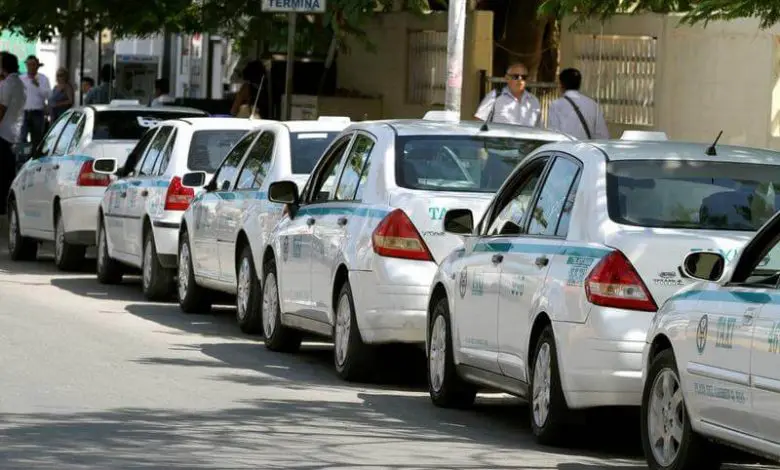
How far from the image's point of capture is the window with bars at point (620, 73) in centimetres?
2203

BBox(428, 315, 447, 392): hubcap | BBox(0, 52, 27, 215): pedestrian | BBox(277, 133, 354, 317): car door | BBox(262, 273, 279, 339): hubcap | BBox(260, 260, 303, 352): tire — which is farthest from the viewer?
BBox(0, 52, 27, 215): pedestrian

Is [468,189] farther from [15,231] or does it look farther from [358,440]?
[15,231]

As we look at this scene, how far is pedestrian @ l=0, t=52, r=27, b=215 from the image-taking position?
93.3 ft

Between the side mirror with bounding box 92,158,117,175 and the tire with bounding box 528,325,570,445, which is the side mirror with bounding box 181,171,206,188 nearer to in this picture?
the side mirror with bounding box 92,158,117,175

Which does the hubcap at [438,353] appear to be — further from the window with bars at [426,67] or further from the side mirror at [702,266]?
the window with bars at [426,67]

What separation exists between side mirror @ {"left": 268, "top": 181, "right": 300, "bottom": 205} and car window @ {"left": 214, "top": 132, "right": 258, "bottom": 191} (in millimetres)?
2414

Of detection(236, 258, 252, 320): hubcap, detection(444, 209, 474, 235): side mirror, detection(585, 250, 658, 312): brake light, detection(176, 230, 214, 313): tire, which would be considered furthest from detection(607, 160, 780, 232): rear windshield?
detection(176, 230, 214, 313): tire

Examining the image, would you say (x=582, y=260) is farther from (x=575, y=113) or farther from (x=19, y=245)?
(x=19, y=245)

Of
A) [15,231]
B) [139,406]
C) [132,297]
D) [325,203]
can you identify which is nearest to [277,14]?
[15,231]

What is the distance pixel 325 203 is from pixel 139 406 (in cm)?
300

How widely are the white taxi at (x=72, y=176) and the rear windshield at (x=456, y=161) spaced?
29.0 feet

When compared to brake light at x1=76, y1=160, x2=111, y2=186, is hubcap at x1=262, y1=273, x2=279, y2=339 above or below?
below

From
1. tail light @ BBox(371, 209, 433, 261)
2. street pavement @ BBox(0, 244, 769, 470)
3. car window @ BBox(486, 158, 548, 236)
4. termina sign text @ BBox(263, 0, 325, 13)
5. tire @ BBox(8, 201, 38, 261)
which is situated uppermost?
termina sign text @ BBox(263, 0, 325, 13)

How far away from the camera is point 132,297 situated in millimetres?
18969
